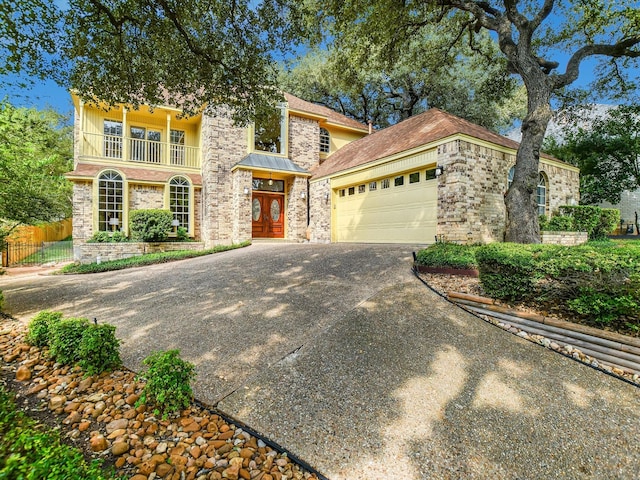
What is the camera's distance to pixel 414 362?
3.07 m

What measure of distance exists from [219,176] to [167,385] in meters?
12.2

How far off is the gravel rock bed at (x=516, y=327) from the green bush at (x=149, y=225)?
413 inches

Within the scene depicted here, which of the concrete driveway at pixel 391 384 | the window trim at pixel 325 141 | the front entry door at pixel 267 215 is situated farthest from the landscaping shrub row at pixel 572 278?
the window trim at pixel 325 141

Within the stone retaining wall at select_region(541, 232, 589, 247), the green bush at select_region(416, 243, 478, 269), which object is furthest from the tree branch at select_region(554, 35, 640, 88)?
the green bush at select_region(416, 243, 478, 269)

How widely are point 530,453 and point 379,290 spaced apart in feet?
9.84

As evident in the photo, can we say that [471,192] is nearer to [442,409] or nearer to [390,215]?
[390,215]

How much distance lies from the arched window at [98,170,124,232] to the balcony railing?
4.19ft

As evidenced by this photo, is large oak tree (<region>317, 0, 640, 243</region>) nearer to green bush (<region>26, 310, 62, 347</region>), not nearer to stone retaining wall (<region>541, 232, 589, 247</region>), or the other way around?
stone retaining wall (<region>541, 232, 589, 247</region>)

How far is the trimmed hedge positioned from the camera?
3314 mm

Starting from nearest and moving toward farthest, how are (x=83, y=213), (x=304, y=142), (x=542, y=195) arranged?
(x=542, y=195) < (x=83, y=213) < (x=304, y=142)

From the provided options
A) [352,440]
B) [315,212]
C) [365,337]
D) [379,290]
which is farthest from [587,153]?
[352,440]

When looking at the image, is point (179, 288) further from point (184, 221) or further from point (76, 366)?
point (184, 221)

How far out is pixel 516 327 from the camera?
12.5 ft

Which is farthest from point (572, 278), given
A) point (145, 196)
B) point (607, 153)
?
point (607, 153)
